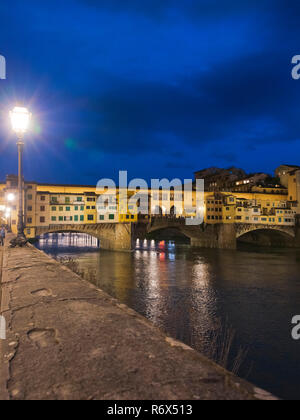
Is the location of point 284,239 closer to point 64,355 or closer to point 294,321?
point 294,321

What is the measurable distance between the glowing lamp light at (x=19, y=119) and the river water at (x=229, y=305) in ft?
39.7

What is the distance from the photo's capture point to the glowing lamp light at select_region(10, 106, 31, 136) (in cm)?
1231

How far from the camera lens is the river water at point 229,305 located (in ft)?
38.6

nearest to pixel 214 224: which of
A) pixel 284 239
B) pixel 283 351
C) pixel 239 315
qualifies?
pixel 284 239

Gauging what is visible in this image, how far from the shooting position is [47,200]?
52.5 m

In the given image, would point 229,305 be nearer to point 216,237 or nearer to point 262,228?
point 216,237

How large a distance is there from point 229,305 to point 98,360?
1896cm

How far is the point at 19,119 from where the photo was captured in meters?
12.3

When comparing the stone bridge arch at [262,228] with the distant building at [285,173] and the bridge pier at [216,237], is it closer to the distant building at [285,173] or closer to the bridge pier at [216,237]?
the bridge pier at [216,237]

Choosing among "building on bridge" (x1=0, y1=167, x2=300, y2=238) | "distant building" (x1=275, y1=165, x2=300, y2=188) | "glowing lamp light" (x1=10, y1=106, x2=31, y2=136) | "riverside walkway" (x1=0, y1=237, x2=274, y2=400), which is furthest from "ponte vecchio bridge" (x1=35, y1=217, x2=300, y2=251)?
"riverside walkway" (x1=0, y1=237, x2=274, y2=400)

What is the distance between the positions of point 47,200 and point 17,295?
4984 centimetres

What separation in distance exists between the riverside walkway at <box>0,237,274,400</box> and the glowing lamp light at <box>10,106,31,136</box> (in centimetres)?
970

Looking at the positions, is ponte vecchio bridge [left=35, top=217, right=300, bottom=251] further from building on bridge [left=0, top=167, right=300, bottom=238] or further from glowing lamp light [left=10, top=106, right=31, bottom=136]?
glowing lamp light [left=10, top=106, right=31, bottom=136]

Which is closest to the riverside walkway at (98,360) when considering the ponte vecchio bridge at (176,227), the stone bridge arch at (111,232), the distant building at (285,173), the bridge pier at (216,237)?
the stone bridge arch at (111,232)
